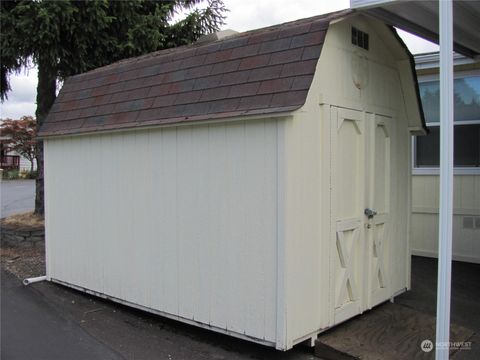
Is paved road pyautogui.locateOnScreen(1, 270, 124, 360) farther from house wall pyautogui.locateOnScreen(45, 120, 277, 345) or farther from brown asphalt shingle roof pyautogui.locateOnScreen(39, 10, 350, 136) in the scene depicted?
brown asphalt shingle roof pyautogui.locateOnScreen(39, 10, 350, 136)

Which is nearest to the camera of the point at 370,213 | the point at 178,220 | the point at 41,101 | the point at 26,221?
the point at 178,220

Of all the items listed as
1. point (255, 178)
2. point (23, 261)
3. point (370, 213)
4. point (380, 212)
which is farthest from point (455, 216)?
point (23, 261)

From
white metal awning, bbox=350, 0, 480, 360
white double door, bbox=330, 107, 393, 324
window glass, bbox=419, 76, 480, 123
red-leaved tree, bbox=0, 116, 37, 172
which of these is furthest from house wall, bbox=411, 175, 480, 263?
red-leaved tree, bbox=0, 116, 37, 172

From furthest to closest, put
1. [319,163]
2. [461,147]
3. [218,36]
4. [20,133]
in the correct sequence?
[20,133], [461,147], [218,36], [319,163]

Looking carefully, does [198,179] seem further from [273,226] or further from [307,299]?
[307,299]

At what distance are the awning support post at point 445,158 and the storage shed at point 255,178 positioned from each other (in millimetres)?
1063

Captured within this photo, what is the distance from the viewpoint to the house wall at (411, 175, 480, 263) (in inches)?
315

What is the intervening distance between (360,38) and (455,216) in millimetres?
4485

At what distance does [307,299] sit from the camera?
4395 mm

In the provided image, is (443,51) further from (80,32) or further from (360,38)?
(80,32)

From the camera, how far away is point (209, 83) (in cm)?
491

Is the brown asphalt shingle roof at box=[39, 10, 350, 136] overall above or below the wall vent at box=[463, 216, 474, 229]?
above

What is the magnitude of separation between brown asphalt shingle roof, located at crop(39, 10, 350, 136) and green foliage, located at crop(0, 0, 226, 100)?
10.3ft

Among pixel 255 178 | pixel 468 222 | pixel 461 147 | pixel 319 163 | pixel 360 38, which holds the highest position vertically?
pixel 360 38
